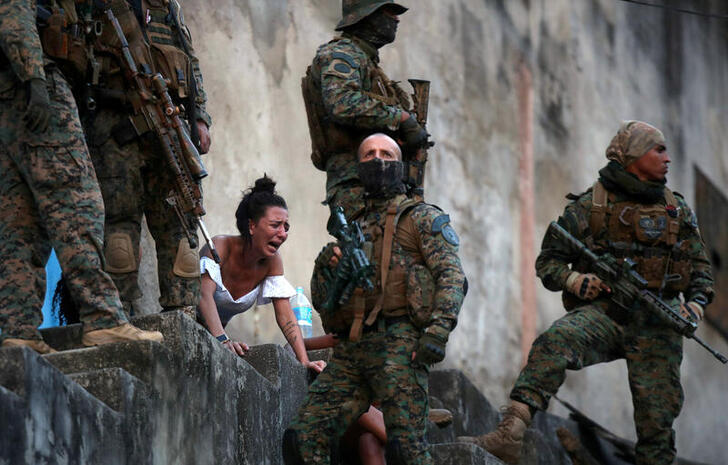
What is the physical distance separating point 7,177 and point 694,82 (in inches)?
430

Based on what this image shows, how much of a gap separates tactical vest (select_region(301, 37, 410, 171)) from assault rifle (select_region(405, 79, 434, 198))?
255 mm

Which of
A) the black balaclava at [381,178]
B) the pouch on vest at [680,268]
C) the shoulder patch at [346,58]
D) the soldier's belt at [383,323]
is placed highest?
the shoulder patch at [346,58]

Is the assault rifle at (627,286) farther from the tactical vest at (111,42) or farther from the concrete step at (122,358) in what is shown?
the concrete step at (122,358)

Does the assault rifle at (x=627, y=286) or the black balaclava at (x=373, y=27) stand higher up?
the black balaclava at (x=373, y=27)

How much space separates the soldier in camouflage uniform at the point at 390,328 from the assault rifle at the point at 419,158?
1.47 ft

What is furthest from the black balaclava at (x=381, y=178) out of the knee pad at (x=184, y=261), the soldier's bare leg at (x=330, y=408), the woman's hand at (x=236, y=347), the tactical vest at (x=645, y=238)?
the tactical vest at (x=645, y=238)

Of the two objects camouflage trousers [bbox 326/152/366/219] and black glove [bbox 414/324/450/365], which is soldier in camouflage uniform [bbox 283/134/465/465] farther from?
camouflage trousers [bbox 326/152/366/219]

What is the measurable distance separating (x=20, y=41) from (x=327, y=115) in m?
1.81

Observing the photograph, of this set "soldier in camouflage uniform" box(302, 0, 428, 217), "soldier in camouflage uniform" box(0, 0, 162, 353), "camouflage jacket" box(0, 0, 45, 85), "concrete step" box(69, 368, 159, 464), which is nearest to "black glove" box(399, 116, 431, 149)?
"soldier in camouflage uniform" box(302, 0, 428, 217)

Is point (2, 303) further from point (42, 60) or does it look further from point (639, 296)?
point (639, 296)

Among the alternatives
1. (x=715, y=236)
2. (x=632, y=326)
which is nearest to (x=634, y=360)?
(x=632, y=326)

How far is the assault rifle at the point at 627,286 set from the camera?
7.83 meters

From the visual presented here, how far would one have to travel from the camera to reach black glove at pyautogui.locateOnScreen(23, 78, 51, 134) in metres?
5.48

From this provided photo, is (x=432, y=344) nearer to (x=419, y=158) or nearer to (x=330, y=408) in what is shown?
(x=330, y=408)
